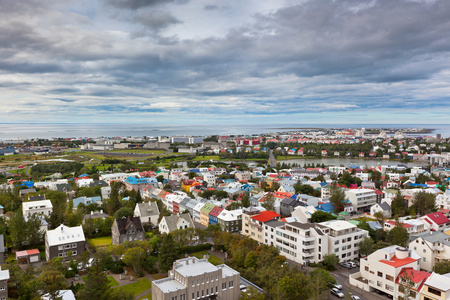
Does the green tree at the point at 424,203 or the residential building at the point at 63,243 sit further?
the green tree at the point at 424,203

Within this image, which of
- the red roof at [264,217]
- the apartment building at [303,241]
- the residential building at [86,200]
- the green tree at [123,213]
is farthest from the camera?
the residential building at [86,200]

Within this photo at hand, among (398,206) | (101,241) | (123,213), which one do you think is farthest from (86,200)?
(398,206)

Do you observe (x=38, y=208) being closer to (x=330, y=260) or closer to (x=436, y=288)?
(x=330, y=260)

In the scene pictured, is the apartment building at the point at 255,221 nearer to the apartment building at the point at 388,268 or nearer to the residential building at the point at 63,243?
the apartment building at the point at 388,268

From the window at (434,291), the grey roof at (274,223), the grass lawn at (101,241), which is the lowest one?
the grass lawn at (101,241)

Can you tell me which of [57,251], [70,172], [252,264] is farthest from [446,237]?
[70,172]

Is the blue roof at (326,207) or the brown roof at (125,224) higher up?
the brown roof at (125,224)

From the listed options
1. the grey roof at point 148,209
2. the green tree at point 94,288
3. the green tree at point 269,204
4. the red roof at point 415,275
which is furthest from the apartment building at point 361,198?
the green tree at point 94,288
